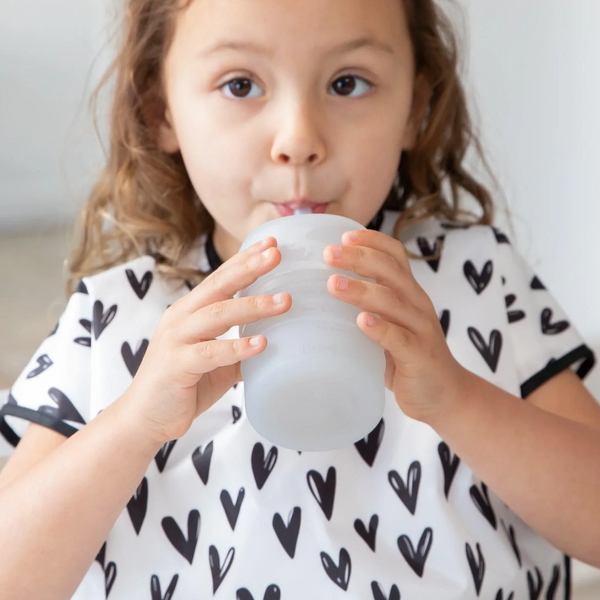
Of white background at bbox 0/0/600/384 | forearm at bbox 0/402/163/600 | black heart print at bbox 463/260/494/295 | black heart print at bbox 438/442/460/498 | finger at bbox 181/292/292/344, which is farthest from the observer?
white background at bbox 0/0/600/384

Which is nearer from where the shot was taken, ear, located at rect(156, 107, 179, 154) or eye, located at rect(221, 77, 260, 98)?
eye, located at rect(221, 77, 260, 98)

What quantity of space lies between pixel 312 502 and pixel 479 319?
0.89 ft

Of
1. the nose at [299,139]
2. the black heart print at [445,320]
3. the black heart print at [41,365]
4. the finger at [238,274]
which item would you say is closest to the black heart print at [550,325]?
the black heart print at [445,320]

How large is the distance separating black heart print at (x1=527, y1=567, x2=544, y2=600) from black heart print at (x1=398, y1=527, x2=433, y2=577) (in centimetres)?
11

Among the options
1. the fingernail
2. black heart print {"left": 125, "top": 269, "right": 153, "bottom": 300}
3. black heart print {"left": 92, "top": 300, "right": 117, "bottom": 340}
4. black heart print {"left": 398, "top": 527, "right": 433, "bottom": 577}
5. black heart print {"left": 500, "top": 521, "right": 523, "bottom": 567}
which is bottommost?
black heart print {"left": 398, "top": 527, "right": 433, "bottom": 577}

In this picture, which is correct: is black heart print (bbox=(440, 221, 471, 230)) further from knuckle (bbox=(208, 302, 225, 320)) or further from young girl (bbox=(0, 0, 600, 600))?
knuckle (bbox=(208, 302, 225, 320))

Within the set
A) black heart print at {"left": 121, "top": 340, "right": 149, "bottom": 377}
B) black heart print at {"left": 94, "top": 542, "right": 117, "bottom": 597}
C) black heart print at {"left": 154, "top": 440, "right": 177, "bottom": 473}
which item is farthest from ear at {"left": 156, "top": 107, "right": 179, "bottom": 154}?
black heart print at {"left": 94, "top": 542, "right": 117, "bottom": 597}

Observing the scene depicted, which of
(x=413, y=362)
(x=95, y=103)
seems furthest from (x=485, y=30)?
(x=413, y=362)

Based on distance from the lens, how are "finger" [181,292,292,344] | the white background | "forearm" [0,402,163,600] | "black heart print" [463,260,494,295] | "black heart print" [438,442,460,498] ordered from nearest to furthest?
1. "finger" [181,292,292,344]
2. "forearm" [0,402,163,600]
3. "black heart print" [438,442,460,498]
4. "black heart print" [463,260,494,295]
5. the white background

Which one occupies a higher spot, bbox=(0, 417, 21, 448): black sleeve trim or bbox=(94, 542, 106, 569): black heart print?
bbox=(0, 417, 21, 448): black sleeve trim

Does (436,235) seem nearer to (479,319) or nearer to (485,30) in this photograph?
(479,319)

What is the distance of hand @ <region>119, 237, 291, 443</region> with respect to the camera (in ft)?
1.97

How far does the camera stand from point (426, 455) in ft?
2.80

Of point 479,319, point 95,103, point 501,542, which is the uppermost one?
point 95,103
